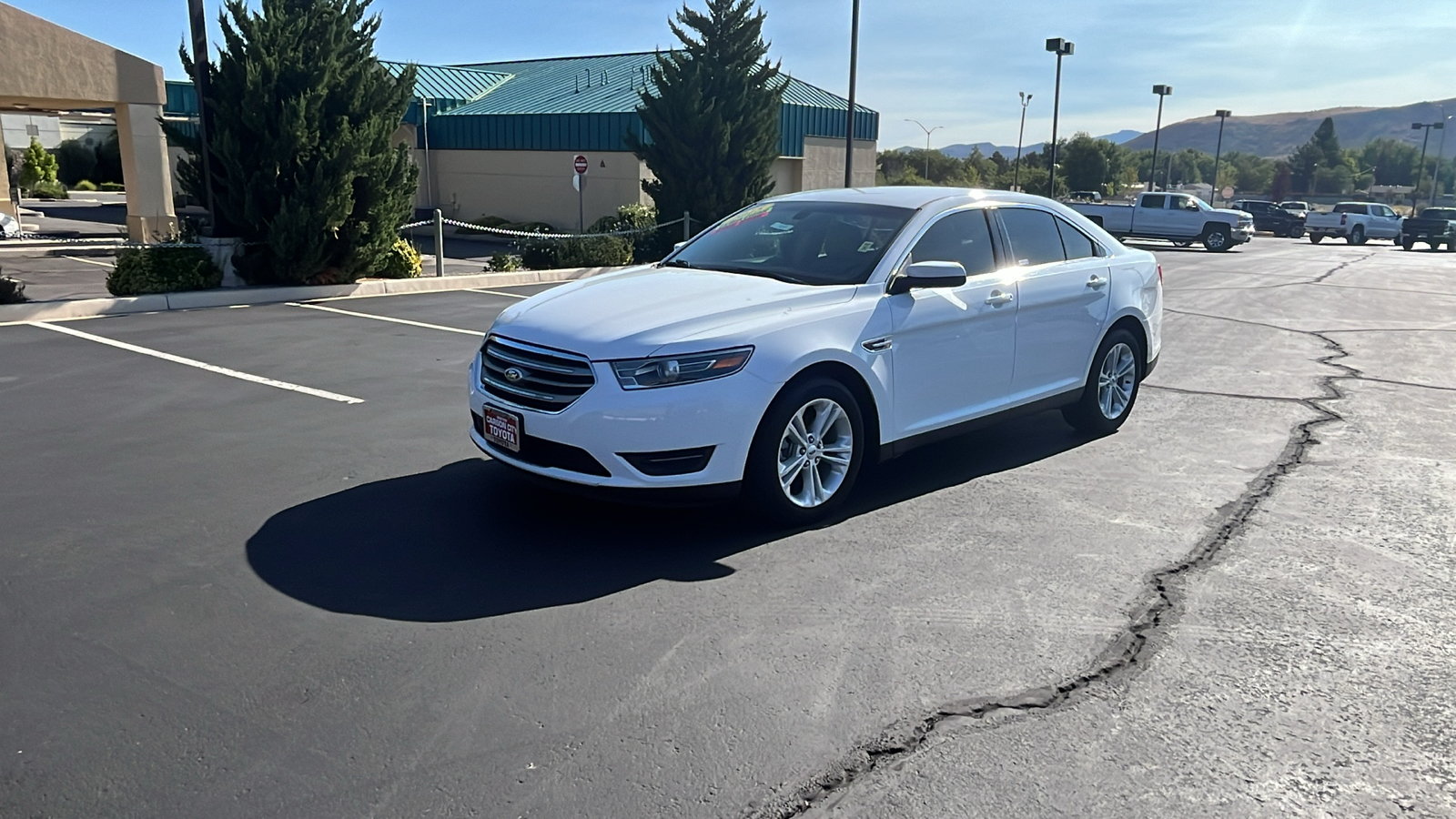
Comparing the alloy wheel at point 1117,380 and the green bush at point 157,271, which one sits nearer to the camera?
the alloy wheel at point 1117,380

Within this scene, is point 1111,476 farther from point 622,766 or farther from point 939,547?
point 622,766

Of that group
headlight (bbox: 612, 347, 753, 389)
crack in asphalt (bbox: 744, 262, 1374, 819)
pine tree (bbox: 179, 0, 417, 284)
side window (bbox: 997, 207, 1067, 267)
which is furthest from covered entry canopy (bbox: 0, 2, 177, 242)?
crack in asphalt (bbox: 744, 262, 1374, 819)

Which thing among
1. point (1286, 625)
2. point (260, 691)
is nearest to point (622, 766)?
point (260, 691)

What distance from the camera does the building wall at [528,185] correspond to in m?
31.2

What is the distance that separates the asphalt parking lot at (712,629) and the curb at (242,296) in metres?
5.00

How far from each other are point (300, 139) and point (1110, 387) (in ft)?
35.5

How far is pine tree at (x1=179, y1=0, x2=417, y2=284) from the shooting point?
14.0 metres

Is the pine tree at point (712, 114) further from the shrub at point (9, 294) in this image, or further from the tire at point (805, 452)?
the tire at point (805, 452)

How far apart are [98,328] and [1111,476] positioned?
1024cm

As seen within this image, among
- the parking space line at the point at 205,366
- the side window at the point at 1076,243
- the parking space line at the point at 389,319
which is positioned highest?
the side window at the point at 1076,243

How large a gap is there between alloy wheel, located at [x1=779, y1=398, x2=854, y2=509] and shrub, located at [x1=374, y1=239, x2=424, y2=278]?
1196 centimetres

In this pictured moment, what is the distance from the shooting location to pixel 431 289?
52.4ft

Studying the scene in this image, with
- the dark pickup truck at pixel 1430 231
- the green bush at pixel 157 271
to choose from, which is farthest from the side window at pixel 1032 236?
the dark pickup truck at pixel 1430 231

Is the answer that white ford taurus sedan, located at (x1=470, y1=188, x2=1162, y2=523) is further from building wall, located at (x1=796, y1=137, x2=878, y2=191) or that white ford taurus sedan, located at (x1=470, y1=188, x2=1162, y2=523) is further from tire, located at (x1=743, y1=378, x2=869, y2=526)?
building wall, located at (x1=796, y1=137, x2=878, y2=191)
